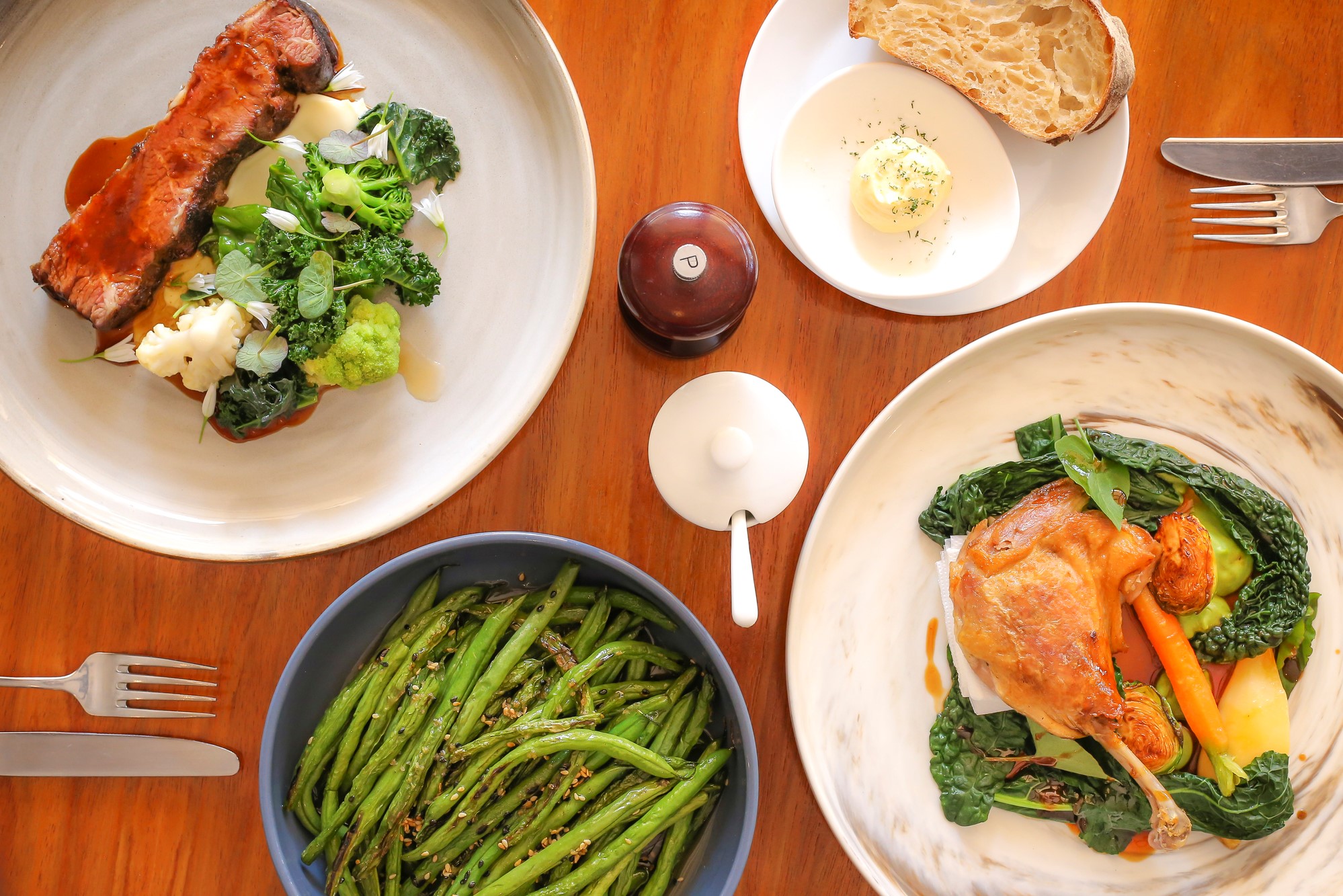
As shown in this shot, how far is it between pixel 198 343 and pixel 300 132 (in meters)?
0.48

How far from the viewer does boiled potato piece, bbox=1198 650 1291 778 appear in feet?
5.21

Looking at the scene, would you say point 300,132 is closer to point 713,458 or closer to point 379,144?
point 379,144

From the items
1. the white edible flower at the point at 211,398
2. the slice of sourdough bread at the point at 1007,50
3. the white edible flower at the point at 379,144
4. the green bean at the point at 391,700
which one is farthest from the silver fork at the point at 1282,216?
the white edible flower at the point at 211,398

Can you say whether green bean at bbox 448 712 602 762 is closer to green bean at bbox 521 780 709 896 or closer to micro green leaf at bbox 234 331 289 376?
green bean at bbox 521 780 709 896

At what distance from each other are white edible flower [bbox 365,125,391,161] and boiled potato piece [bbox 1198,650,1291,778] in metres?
2.03

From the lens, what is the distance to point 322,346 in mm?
1445

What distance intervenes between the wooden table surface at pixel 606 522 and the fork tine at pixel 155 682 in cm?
5

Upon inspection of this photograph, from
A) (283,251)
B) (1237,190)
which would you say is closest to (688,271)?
(283,251)

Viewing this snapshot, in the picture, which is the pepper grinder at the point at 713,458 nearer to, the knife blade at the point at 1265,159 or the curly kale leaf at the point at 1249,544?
the curly kale leaf at the point at 1249,544

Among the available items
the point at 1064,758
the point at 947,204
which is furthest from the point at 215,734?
Result: the point at 947,204

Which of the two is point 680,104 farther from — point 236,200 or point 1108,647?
point 1108,647

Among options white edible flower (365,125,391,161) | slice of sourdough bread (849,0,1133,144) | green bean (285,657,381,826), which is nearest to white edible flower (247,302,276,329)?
white edible flower (365,125,391,161)

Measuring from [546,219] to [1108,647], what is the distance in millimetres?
1407

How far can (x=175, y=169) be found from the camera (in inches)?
58.6
